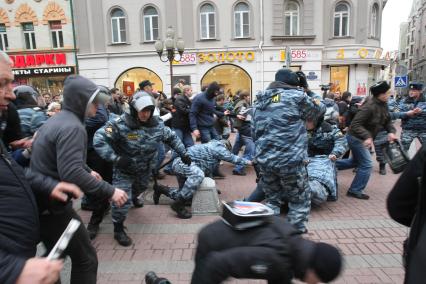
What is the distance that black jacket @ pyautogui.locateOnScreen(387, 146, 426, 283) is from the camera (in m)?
1.42

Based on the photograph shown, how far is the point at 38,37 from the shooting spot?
19609 millimetres

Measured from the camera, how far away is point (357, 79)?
19125mm

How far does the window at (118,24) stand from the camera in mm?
19047

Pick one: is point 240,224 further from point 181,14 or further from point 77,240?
point 181,14

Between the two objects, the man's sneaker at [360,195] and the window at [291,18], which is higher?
the window at [291,18]

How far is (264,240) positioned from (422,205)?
2.43ft

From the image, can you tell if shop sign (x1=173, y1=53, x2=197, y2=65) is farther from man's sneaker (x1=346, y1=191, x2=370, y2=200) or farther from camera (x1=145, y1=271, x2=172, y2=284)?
camera (x1=145, y1=271, x2=172, y2=284)

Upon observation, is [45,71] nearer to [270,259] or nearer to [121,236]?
[121,236]

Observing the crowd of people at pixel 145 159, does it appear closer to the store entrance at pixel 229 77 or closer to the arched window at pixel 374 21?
the store entrance at pixel 229 77

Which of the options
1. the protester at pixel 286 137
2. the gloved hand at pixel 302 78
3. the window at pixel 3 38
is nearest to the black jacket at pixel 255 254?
the protester at pixel 286 137

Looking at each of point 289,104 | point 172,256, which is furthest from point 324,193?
point 172,256

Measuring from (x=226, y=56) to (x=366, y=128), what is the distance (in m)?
14.3

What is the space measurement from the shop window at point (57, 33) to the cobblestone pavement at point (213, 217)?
17.5 meters

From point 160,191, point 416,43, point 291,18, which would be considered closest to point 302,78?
point 160,191
